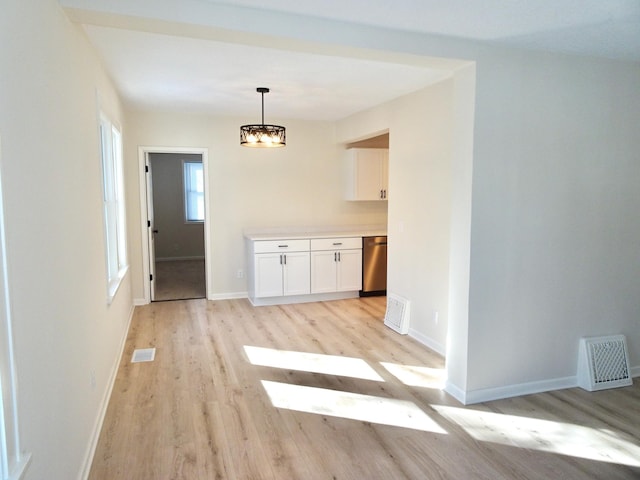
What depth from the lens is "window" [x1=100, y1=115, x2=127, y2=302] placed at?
377 centimetres

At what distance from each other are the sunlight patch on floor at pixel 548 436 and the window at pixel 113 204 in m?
2.79

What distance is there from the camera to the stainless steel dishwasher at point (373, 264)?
609 cm

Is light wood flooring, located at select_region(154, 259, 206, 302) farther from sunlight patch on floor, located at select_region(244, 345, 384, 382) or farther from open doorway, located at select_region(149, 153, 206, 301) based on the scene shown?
sunlight patch on floor, located at select_region(244, 345, 384, 382)

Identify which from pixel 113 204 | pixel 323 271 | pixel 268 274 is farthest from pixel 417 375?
pixel 113 204

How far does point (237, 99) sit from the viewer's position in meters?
4.80

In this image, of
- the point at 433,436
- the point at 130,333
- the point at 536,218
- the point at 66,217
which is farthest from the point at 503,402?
the point at 130,333

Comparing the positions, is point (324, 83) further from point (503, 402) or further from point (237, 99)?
point (503, 402)

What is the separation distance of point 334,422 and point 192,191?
24.3 feet

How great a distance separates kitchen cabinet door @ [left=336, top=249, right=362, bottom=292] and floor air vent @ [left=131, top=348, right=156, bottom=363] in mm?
2654

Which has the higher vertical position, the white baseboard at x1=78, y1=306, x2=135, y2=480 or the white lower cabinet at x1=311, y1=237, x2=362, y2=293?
the white lower cabinet at x1=311, y1=237, x2=362, y2=293

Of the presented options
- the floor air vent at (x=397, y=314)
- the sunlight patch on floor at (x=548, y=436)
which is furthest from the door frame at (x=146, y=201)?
the sunlight patch on floor at (x=548, y=436)

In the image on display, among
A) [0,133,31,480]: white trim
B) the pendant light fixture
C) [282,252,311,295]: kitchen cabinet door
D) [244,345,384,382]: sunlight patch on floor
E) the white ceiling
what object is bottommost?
[244,345,384,382]: sunlight patch on floor

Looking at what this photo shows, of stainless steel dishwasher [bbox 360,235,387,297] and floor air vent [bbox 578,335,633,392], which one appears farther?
stainless steel dishwasher [bbox 360,235,387,297]

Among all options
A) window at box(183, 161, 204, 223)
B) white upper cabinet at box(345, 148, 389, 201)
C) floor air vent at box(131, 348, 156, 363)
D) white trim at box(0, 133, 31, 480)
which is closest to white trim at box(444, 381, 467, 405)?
floor air vent at box(131, 348, 156, 363)
